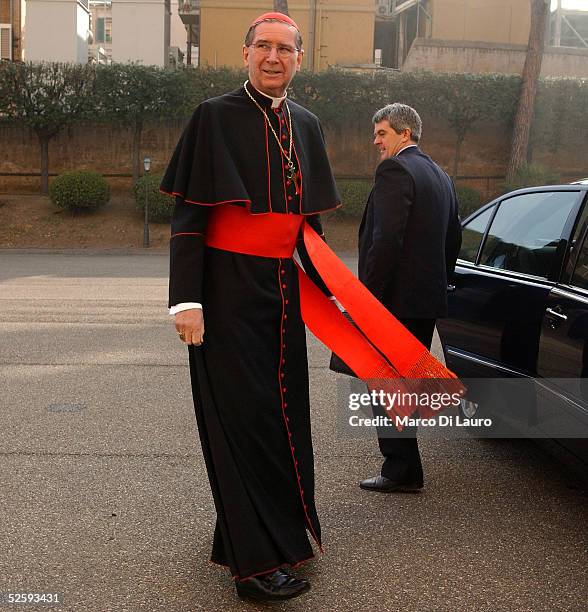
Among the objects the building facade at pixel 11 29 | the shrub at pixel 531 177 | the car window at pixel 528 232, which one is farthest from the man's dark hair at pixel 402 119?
the building facade at pixel 11 29

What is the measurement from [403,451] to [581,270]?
3.94ft

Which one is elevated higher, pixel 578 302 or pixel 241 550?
pixel 578 302

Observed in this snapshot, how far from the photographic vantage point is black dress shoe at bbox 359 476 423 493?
4777 mm

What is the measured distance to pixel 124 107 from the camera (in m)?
28.0

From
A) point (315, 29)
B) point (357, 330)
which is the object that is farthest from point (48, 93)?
point (357, 330)

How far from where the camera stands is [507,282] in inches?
196

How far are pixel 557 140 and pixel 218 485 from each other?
27.6 m

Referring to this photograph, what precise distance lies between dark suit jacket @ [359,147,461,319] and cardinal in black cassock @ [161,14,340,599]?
0.89m

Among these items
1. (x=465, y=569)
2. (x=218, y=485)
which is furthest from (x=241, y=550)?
(x=465, y=569)

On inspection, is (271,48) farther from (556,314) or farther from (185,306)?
(556,314)

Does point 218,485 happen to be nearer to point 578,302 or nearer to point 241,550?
point 241,550

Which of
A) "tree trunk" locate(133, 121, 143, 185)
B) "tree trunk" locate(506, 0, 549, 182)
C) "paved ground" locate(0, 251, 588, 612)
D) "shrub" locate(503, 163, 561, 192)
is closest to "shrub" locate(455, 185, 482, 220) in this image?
"shrub" locate(503, 163, 561, 192)

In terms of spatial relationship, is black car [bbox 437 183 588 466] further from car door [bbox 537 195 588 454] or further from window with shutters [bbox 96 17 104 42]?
window with shutters [bbox 96 17 104 42]

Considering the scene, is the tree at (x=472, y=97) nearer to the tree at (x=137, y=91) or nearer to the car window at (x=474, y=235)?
the tree at (x=137, y=91)
